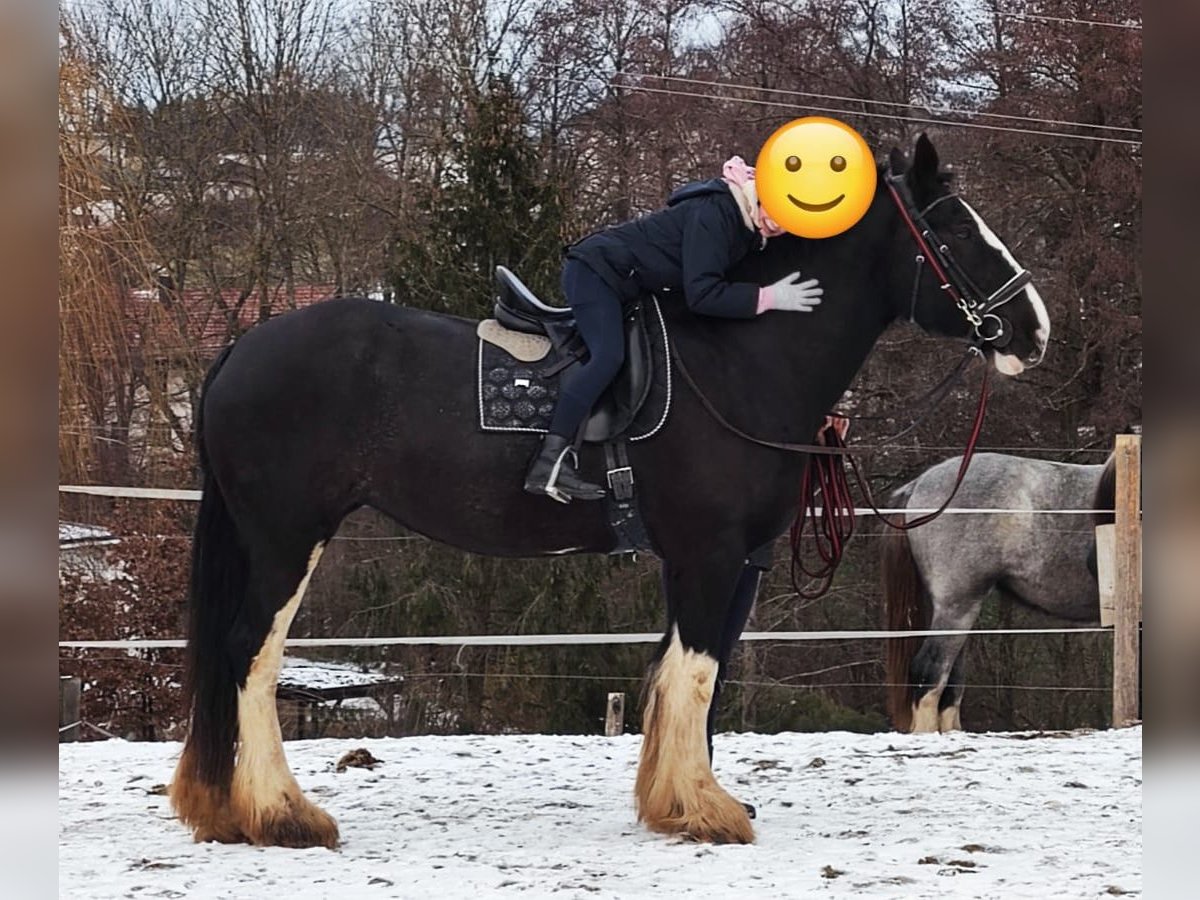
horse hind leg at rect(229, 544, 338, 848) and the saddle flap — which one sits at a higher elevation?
the saddle flap

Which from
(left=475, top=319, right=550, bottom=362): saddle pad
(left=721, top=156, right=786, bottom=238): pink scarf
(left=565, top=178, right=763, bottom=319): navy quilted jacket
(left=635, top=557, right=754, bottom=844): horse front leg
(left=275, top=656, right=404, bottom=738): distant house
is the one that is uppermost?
(left=721, top=156, right=786, bottom=238): pink scarf

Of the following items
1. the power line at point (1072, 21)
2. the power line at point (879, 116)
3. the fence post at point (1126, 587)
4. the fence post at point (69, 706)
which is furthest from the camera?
the power line at point (879, 116)

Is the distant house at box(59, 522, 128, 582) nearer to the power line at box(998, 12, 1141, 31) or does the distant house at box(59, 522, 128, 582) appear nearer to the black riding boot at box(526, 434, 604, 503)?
the black riding boot at box(526, 434, 604, 503)

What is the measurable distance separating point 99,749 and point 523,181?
5.92 m

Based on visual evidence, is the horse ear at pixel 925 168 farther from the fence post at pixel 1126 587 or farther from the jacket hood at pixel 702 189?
the fence post at pixel 1126 587

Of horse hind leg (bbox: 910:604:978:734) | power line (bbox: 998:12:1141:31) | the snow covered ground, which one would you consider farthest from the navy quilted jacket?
power line (bbox: 998:12:1141:31)

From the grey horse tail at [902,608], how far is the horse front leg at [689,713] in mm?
4528

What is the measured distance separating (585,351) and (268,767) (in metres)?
1.59

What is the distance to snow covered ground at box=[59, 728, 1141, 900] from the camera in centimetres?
352

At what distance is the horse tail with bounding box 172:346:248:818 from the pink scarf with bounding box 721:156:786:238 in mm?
1697

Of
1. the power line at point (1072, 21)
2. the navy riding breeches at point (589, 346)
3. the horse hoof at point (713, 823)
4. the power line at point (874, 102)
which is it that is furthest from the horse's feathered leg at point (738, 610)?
the power line at point (1072, 21)

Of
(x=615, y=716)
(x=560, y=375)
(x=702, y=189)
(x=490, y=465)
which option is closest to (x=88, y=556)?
(x=615, y=716)

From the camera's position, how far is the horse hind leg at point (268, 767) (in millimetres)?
3909

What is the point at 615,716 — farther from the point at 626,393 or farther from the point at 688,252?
the point at 688,252
